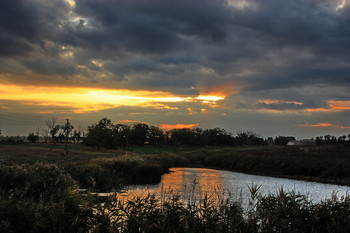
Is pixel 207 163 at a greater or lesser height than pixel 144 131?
lesser

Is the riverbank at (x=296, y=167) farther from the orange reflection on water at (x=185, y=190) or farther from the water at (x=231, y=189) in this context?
the orange reflection on water at (x=185, y=190)

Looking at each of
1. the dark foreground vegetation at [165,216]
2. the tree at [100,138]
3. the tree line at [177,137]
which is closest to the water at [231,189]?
the dark foreground vegetation at [165,216]

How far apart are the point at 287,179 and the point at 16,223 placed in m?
40.5

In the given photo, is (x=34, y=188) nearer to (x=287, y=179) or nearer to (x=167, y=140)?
(x=287, y=179)

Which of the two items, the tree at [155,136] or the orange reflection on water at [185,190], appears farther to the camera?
the tree at [155,136]

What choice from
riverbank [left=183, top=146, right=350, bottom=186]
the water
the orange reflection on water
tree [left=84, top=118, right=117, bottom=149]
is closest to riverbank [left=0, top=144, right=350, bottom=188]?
riverbank [left=183, top=146, right=350, bottom=186]

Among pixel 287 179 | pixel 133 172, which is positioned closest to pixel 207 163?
pixel 287 179

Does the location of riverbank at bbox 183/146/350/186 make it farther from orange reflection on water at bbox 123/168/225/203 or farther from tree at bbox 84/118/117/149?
tree at bbox 84/118/117/149

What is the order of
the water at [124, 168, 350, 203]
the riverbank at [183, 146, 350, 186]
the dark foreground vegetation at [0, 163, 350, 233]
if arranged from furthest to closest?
1. the riverbank at [183, 146, 350, 186]
2. the water at [124, 168, 350, 203]
3. the dark foreground vegetation at [0, 163, 350, 233]

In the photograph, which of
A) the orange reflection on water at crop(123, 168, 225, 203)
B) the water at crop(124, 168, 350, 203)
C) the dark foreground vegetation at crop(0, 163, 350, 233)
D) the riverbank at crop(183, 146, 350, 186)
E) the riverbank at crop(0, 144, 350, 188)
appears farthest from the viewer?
the riverbank at crop(183, 146, 350, 186)

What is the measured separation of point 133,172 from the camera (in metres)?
39.0

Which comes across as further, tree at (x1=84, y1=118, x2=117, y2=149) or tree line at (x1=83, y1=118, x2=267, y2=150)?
tree line at (x1=83, y1=118, x2=267, y2=150)

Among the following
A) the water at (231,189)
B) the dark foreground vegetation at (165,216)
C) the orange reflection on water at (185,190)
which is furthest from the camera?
the water at (231,189)

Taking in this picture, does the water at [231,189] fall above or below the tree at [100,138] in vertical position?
below
